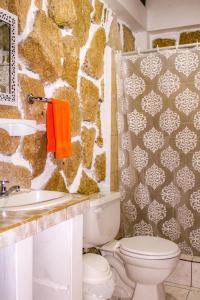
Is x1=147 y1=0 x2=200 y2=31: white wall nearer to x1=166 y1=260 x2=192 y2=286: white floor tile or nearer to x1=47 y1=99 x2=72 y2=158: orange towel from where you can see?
x1=47 y1=99 x2=72 y2=158: orange towel

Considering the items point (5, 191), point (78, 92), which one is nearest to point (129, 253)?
point (5, 191)

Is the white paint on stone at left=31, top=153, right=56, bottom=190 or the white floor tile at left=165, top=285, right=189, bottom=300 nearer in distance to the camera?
the white paint on stone at left=31, top=153, right=56, bottom=190

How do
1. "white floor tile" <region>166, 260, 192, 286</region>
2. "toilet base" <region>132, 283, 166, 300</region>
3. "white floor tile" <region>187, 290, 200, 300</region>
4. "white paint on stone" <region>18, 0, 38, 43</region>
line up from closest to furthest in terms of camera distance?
1. "white paint on stone" <region>18, 0, 38, 43</region>
2. "toilet base" <region>132, 283, 166, 300</region>
3. "white floor tile" <region>187, 290, 200, 300</region>
4. "white floor tile" <region>166, 260, 192, 286</region>

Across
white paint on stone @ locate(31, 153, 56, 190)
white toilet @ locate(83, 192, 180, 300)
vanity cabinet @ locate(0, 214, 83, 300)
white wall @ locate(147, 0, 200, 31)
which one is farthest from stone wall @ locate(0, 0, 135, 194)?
white wall @ locate(147, 0, 200, 31)

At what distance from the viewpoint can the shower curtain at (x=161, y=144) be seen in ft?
8.71

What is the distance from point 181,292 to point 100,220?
1019mm

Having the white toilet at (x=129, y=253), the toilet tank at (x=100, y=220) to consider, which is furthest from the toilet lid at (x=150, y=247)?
the toilet tank at (x=100, y=220)

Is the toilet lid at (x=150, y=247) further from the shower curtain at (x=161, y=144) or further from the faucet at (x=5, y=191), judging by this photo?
the faucet at (x=5, y=191)

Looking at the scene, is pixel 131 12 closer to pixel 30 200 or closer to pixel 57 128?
pixel 57 128

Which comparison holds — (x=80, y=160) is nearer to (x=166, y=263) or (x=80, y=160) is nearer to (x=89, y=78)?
(x=89, y=78)

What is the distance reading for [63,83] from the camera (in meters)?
2.23

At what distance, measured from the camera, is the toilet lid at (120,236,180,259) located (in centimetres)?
219

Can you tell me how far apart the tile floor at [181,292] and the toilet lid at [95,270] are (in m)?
0.85

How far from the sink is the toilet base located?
3.30ft
